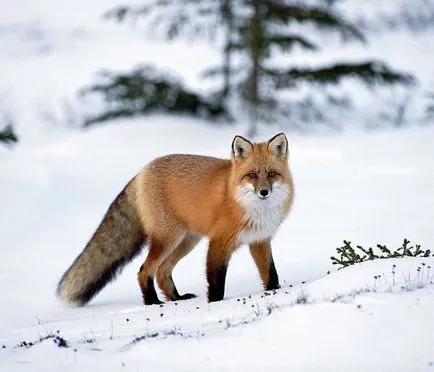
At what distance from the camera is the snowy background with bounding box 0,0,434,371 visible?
4.97m

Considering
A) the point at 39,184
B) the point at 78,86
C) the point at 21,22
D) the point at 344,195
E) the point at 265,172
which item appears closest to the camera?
the point at 265,172

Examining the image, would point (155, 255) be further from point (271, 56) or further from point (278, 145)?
point (271, 56)

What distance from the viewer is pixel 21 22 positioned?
32.4m

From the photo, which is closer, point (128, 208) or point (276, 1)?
point (128, 208)

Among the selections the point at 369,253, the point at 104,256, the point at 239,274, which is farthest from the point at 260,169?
the point at 239,274

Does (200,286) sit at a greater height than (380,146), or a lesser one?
lesser

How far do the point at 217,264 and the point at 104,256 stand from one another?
1452mm

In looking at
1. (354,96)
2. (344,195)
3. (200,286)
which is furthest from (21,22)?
(200,286)

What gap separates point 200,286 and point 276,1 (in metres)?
9.88

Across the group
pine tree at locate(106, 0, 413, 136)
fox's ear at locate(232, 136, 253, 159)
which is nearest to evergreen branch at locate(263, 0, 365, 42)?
pine tree at locate(106, 0, 413, 136)

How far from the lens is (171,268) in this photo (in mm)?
8297

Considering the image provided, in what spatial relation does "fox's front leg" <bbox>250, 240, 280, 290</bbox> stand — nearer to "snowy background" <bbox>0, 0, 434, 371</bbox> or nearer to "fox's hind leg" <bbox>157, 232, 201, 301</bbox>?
"snowy background" <bbox>0, 0, 434, 371</bbox>

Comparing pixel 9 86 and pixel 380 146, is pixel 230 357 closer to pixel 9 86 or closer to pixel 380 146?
pixel 380 146

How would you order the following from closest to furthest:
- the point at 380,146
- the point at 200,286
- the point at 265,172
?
the point at 265,172
the point at 200,286
the point at 380,146
